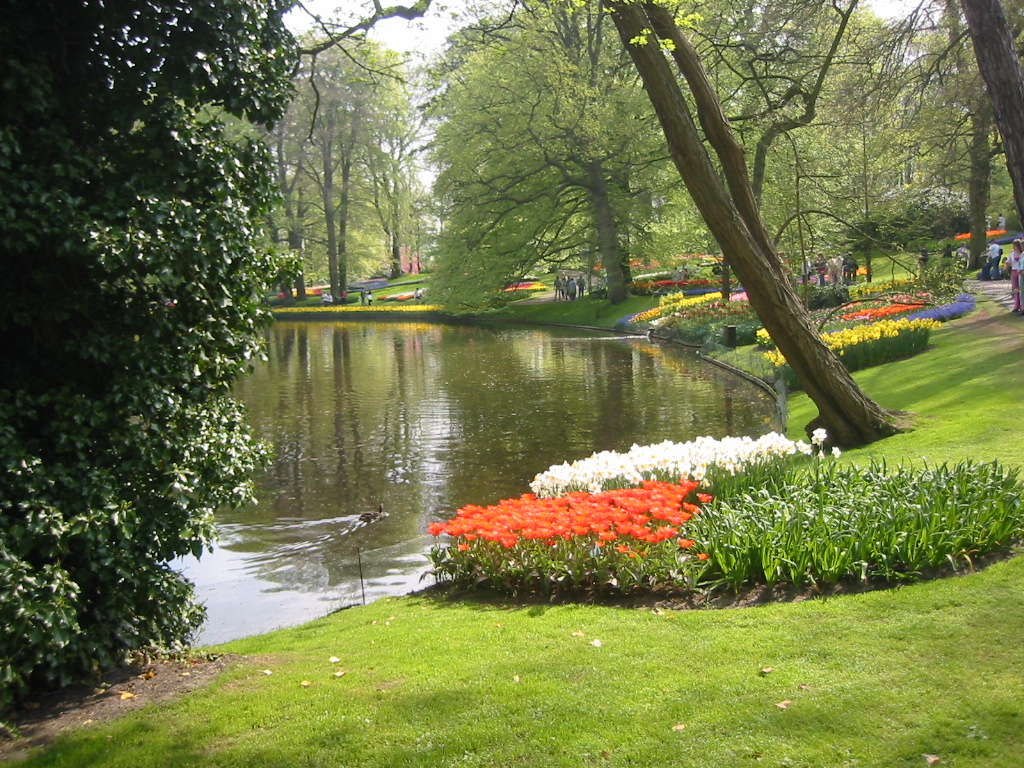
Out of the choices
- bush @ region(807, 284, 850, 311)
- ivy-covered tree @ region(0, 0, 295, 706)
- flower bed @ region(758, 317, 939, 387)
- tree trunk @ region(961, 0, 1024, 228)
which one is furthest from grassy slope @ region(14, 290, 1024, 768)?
bush @ region(807, 284, 850, 311)

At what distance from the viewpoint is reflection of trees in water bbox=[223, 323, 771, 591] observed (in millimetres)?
10672

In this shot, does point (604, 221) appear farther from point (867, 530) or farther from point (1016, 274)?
point (867, 530)

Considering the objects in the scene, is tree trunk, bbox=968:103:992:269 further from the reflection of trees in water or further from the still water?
the reflection of trees in water

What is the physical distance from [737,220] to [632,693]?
7054 mm

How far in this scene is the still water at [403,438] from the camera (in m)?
9.03

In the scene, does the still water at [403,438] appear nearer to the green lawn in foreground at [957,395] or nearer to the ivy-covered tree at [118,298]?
the green lawn in foreground at [957,395]

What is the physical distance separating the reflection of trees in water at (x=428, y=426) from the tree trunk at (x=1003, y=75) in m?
6.35

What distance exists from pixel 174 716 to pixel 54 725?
59 centimetres

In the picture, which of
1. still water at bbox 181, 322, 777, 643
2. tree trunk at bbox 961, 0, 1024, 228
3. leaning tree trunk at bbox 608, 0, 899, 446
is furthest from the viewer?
leaning tree trunk at bbox 608, 0, 899, 446

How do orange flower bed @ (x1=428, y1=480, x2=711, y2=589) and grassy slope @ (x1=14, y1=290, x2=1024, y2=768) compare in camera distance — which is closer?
grassy slope @ (x1=14, y1=290, x2=1024, y2=768)

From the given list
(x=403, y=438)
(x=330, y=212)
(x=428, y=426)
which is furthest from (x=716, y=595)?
(x=330, y=212)

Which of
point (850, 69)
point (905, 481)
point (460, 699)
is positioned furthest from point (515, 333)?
point (460, 699)

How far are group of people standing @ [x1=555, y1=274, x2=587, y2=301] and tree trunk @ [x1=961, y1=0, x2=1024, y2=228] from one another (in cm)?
→ 3607

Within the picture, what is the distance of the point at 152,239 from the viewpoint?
205 inches
